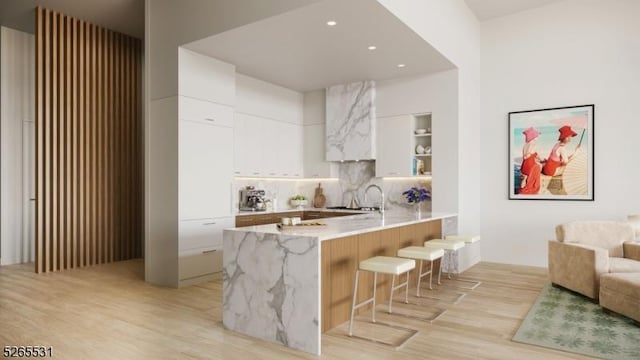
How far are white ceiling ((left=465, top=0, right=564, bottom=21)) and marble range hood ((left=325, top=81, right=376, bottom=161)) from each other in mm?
1830

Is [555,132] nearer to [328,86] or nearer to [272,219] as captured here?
[328,86]

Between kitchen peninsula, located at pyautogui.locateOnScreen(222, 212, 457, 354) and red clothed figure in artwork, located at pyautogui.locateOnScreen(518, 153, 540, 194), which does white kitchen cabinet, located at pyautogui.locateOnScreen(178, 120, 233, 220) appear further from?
red clothed figure in artwork, located at pyautogui.locateOnScreen(518, 153, 540, 194)

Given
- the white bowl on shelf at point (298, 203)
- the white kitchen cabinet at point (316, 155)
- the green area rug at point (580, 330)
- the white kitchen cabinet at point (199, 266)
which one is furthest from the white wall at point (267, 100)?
the green area rug at point (580, 330)

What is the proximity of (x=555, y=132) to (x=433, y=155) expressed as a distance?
70.1 inches

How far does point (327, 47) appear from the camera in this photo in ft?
16.5

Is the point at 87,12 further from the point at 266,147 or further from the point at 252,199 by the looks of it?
the point at 252,199

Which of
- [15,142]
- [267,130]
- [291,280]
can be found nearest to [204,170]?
[267,130]

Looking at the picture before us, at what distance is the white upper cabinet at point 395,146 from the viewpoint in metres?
6.35

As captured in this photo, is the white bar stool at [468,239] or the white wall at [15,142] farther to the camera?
the white wall at [15,142]

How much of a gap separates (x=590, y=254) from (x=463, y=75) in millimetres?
2923

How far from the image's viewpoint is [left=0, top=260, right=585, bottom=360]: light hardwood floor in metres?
3.04

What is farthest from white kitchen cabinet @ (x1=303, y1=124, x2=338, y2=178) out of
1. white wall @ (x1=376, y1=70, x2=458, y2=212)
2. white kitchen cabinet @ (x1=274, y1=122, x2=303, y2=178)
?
white wall @ (x1=376, y1=70, x2=458, y2=212)

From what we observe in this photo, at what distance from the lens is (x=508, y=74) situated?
6.44 meters

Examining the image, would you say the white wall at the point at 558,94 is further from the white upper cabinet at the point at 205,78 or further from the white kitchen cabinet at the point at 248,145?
the white upper cabinet at the point at 205,78
